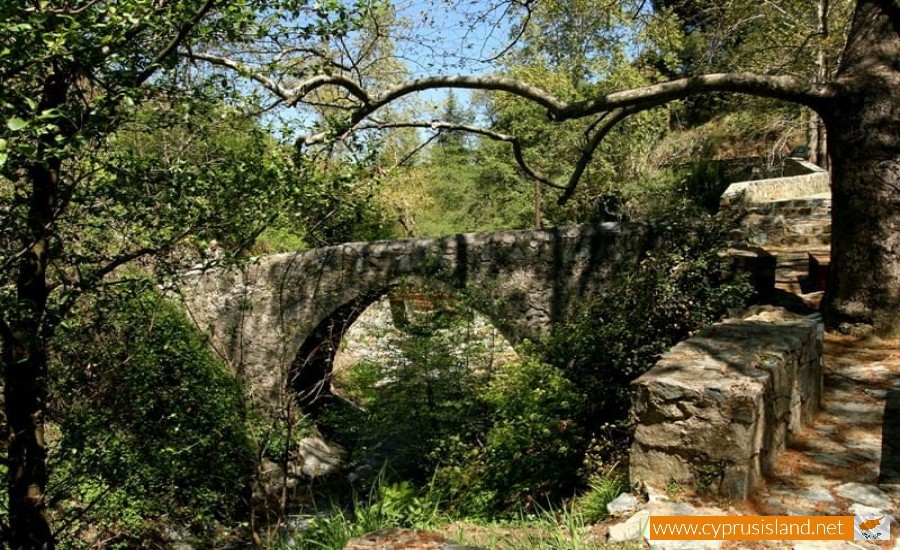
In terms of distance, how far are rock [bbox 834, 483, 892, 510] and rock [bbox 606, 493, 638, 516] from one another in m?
0.86

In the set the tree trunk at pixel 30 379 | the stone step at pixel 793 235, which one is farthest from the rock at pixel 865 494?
the stone step at pixel 793 235

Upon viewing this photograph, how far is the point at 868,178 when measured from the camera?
4668 millimetres

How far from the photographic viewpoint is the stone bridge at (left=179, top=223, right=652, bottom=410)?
7.33 m

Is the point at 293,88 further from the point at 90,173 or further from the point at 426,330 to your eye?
the point at 426,330

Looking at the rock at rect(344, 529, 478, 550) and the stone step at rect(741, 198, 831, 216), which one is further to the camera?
the stone step at rect(741, 198, 831, 216)

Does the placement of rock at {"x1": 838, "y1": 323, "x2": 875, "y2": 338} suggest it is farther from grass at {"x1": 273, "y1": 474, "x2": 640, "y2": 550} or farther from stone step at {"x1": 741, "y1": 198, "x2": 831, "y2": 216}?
stone step at {"x1": 741, "y1": 198, "x2": 831, "y2": 216}

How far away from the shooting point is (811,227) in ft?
30.2

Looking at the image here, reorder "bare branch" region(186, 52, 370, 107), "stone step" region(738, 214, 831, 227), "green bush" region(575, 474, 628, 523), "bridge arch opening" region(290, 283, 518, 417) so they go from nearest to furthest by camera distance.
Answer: "green bush" region(575, 474, 628, 523) → "bare branch" region(186, 52, 370, 107) → "bridge arch opening" region(290, 283, 518, 417) → "stone step" region(738, 214, 831, 227)

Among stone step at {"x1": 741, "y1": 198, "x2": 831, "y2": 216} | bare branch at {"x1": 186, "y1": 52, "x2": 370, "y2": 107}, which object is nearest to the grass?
bare branch at {"x1": 186, "y1": 52, "x2": 370, "y2": 107}

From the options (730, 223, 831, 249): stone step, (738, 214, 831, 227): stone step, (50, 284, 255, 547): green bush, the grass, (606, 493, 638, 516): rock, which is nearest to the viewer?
the grass

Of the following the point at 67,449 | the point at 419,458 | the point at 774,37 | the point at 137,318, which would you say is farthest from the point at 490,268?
the point at 774,37

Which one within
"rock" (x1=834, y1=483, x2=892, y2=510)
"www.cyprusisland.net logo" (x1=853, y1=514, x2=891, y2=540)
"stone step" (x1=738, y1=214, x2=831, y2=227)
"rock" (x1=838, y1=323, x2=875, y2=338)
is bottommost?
"www.cyprusisland.net logo" (x1=853, y1=514, x2=891, y2=540)

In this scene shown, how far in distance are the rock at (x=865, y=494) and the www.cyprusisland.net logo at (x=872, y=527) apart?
11 cm

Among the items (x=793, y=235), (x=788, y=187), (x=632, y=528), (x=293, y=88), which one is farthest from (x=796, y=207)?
(x=632, y=528)
